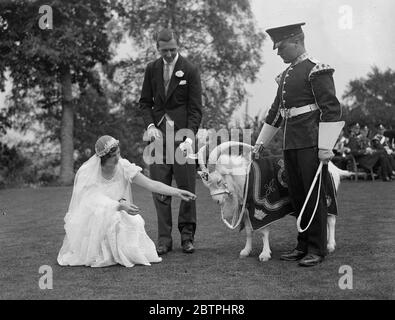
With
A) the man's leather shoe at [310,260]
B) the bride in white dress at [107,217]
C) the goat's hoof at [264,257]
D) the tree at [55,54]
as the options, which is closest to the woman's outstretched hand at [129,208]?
the bride in white dress at [107,217]

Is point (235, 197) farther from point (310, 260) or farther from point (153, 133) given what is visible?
point (153, 133)

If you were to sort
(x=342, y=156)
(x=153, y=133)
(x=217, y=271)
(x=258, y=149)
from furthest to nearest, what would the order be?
(x=342, y=156), (x=153, y=133), (x=258, y=149), (x=217, y=271)

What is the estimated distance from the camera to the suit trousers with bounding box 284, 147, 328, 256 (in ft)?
19.4

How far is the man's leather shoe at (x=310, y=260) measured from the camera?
18.9ft

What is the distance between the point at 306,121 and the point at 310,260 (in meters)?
1.20

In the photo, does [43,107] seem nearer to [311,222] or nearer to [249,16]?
[249,16]

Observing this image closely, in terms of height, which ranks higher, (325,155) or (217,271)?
(325,155)

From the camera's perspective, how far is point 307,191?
597 centimetres

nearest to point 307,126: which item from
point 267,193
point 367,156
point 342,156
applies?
point 267,193

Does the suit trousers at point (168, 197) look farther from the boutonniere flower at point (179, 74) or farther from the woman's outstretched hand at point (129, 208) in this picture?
the woman's outstretched hand at point (129, 208)

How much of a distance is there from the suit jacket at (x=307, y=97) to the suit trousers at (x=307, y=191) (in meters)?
0.10

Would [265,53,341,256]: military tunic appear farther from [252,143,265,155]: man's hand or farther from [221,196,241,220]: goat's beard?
[221,196,241,220]: goat's beard

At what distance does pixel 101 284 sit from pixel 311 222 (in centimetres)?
195

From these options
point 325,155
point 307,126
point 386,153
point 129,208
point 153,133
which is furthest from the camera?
point 386,153
